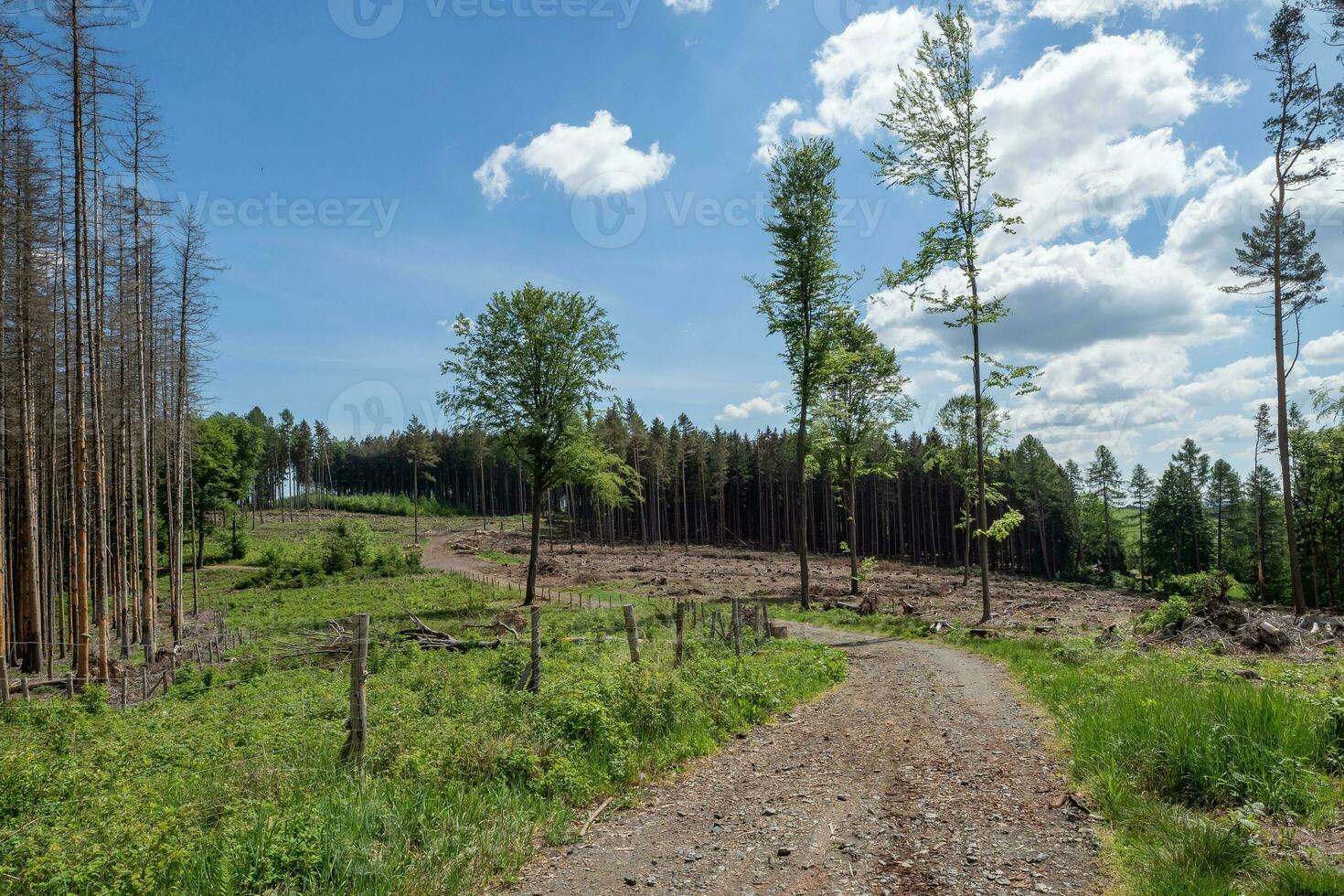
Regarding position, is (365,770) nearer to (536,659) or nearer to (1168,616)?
(536,659)

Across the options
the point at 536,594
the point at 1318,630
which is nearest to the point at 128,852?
the point at 1318,630

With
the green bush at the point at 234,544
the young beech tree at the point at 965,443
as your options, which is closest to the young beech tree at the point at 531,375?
the young beech tree at the point at 965,443

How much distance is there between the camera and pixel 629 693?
32.4 ft

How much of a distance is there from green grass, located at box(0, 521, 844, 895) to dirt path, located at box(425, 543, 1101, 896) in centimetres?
72

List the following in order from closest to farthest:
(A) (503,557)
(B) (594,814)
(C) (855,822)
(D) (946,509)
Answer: (C) (855,822)
(B) (594,814)
(A) (503,557)
(D) (946,509)

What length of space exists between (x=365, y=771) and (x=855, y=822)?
5.31 meters

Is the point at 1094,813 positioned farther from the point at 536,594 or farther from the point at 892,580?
the point at 892,580

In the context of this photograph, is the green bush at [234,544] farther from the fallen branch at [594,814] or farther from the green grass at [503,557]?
the fallen branch at [594,814]

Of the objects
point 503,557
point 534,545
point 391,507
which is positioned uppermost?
point 534,545

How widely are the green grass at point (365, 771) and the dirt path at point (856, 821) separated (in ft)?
2.36

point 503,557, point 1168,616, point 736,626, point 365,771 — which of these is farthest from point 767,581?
point 365,771

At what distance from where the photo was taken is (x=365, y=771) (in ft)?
23.9

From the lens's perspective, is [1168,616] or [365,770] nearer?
[365,770]

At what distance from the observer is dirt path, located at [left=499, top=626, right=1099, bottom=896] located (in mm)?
5758
